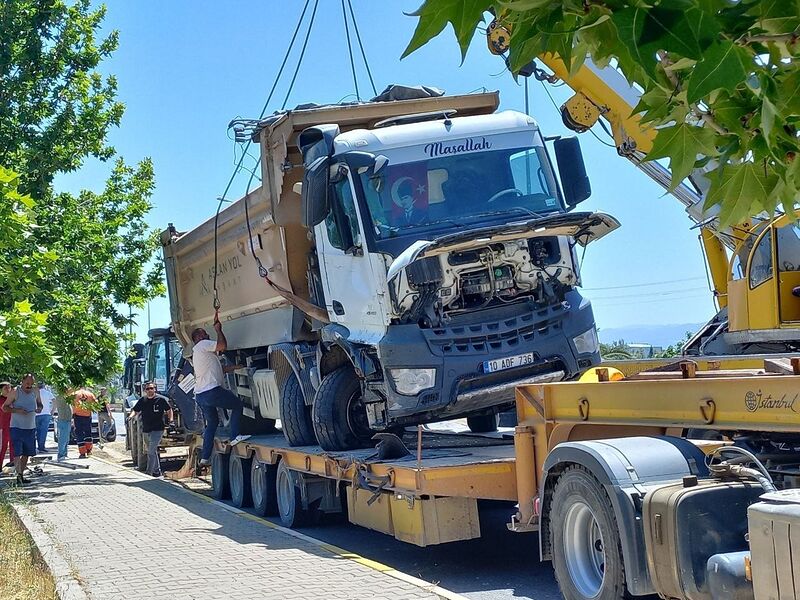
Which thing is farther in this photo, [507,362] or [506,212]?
[506,212]

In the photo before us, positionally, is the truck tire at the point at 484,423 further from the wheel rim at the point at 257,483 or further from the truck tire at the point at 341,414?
the wheel rim at the point at 257,483

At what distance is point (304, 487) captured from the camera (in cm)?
1073

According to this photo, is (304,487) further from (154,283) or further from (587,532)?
(154,283)

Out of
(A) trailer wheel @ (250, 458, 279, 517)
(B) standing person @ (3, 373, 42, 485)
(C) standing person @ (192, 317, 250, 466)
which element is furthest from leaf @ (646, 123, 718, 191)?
(B) standing person @ (3, 373, 42, 485)

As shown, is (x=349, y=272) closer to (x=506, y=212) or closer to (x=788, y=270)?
(x=506, y=212)

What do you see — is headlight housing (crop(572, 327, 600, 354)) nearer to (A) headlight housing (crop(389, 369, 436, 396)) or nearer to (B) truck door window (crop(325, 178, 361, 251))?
(A) headlight housing (crop(389, 369, 436, 396))

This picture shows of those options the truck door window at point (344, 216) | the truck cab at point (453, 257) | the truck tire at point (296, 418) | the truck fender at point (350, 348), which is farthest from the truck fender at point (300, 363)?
the truck door window at point (344, 216)

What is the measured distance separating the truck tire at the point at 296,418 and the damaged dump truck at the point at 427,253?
0.81m

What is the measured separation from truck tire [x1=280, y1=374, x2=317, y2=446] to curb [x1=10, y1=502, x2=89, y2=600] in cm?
268

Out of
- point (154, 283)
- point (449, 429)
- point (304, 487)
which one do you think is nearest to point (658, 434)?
point (304, 487)

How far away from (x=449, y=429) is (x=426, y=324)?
379 cm

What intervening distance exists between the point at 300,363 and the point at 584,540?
554cm

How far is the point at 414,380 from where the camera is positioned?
8648mm

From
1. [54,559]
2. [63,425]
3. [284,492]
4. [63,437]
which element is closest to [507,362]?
[284,492]
